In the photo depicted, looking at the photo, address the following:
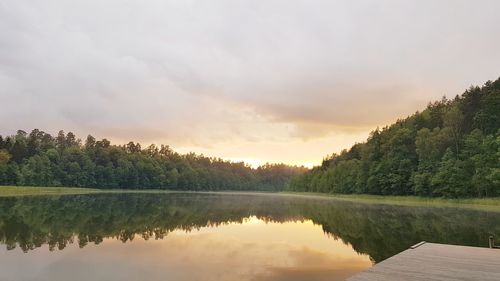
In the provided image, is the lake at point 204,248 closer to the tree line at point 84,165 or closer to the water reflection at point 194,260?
the water reflection at point 194,260

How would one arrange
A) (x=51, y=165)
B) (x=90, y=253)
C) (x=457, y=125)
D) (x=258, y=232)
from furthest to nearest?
(x=51, y=165) → (x=457, y=125) → (x=258, y=232) → (x=90, y=253)

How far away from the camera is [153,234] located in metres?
23.4

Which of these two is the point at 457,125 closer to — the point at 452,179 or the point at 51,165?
the point at 452,179

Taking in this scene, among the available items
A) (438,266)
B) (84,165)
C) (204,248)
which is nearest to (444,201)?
(204,248)

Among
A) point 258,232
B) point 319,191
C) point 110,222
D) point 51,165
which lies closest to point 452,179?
point 258,232

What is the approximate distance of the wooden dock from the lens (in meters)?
9.91

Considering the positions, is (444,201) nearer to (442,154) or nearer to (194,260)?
(442,154)

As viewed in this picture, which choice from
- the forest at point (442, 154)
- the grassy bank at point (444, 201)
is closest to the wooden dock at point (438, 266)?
the grassy bank at point (444, 201)

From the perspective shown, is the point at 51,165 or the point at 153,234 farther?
the point at 51,165

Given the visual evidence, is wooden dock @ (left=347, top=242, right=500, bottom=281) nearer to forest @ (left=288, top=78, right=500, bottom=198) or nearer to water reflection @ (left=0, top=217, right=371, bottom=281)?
water reflection @ (left=0, top=217, right=371, bottom=281)

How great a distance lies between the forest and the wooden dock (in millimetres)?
46804

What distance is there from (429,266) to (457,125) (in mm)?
69369

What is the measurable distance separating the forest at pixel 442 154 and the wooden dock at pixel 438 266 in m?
46.8

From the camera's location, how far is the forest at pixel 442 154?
6138 cm
